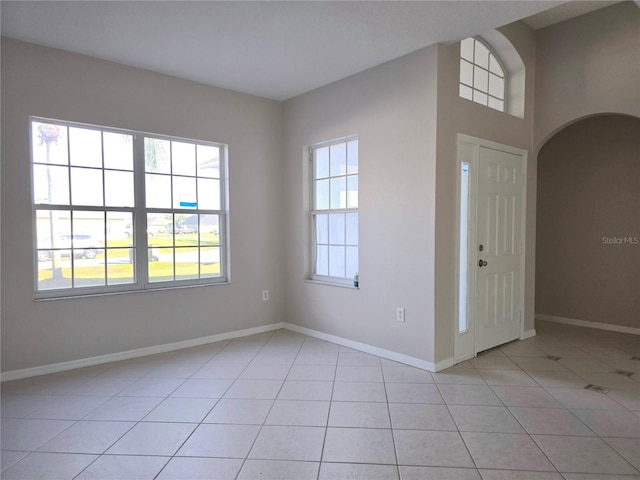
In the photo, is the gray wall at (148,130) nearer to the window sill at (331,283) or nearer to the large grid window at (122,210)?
the large grid window at (122,210)

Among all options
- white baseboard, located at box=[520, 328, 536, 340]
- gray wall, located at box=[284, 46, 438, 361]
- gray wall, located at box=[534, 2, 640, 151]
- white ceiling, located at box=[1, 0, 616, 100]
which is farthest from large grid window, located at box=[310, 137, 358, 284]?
gray wall, located at box=[534, 2, 640, 151]

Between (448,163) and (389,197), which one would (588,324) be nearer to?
(448,163)

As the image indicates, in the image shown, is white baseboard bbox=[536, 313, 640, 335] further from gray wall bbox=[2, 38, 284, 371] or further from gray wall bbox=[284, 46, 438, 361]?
gray wall bbox=[2, 38, 284, 371]

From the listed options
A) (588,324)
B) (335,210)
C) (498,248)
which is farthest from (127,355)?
(588,324)

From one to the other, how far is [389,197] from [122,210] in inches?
101

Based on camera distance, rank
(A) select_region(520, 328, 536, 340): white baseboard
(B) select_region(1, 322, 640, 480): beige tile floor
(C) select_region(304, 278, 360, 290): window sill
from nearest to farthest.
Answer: (B) select_region(1, 322, 640, 480): beige tile floor, (C) select_region(304, 278, 360, 290): window sill, (A) select_region(520, 328, 536, 340): white baseboard

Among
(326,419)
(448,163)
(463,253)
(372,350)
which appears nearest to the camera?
(326,419)

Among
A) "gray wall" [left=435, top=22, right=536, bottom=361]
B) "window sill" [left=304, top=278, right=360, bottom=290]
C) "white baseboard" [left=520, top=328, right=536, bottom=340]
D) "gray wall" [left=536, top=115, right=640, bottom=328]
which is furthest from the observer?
"gray wall" [left=536, top=115, right=640, bottom=328]

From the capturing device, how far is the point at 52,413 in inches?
99.2

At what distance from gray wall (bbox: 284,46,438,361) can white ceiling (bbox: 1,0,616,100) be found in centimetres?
27

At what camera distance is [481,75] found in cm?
376

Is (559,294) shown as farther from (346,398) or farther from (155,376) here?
(155,376)

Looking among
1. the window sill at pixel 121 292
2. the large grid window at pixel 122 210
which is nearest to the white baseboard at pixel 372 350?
the window sill at pixel 121 292

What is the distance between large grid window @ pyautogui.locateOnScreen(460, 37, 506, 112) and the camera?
11.7 ft
